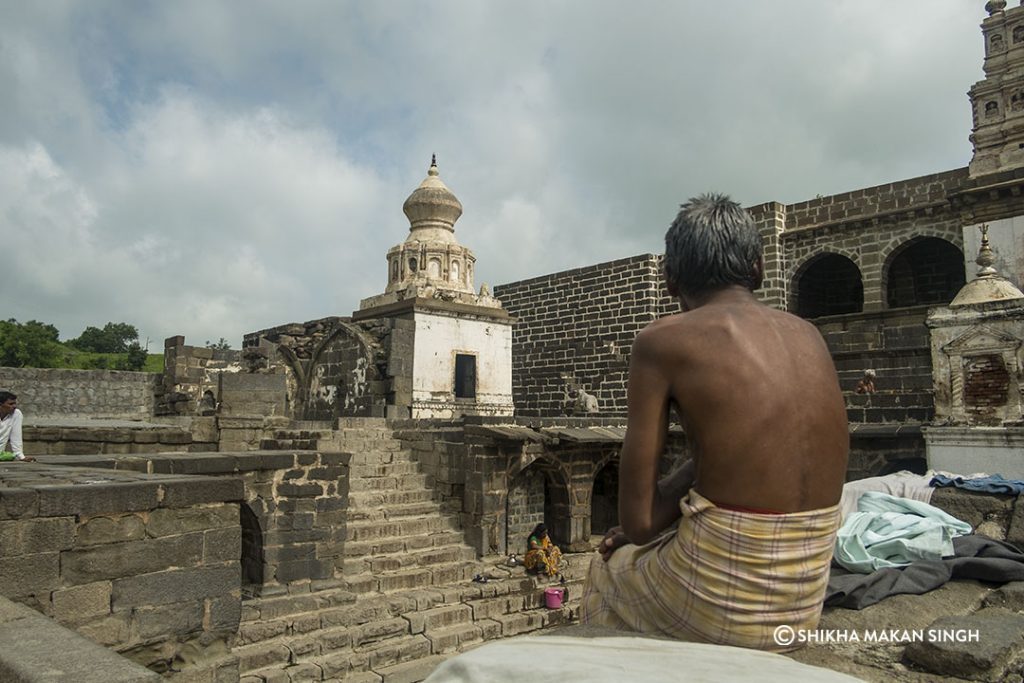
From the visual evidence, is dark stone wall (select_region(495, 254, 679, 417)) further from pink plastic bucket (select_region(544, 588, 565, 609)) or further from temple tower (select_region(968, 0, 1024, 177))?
temple tower (select_region(968, 0, 1024, 177))

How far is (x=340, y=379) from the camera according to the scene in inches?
630

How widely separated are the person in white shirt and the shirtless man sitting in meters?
7.24

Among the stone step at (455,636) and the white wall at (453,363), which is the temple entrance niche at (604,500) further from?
the stone step at (455,636)

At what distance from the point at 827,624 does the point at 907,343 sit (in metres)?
13.3

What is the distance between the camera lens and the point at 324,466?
26.7ft

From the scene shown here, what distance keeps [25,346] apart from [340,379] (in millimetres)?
22920

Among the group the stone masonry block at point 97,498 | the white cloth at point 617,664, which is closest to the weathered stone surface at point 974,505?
the white cloth at point 617,664

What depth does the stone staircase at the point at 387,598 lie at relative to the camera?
7.46m

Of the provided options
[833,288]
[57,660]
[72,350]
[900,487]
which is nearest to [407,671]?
[900,487]

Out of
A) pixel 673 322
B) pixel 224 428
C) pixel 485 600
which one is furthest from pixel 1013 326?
pixel 224 428

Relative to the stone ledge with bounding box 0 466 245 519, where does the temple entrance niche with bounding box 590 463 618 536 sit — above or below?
below

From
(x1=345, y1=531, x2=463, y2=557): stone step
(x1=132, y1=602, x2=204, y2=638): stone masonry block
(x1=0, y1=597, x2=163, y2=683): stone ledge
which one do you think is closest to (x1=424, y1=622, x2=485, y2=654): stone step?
(x1=345, y1=531, x2=463, y2=557): stone step

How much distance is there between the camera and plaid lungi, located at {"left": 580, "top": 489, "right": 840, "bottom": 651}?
1686mm

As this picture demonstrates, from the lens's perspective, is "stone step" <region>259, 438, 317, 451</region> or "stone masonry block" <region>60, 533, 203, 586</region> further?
"stone step" <region>259, 438, 317, 451</region>
